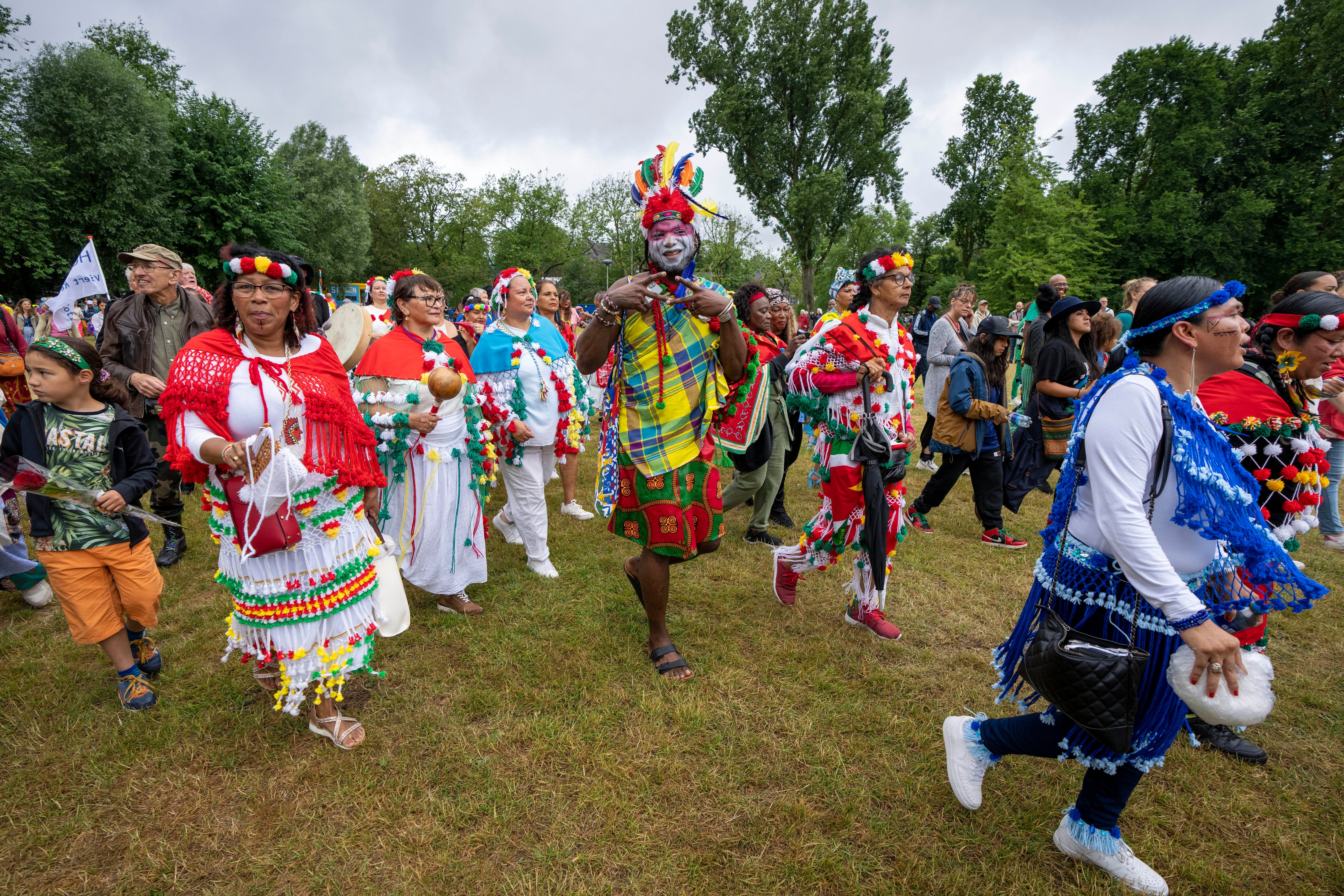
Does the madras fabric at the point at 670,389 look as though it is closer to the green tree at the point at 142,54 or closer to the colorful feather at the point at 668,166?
the colorful feather at the point at 668,166

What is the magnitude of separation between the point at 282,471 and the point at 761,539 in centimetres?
412

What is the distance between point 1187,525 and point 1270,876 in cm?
164

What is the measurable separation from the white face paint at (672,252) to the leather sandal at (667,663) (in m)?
2.15

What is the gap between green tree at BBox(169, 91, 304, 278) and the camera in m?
22.2

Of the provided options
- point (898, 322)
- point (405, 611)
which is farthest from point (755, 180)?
point (405, 611)

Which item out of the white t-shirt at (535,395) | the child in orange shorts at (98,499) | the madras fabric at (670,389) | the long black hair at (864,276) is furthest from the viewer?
the white t-shirt at (535,395)

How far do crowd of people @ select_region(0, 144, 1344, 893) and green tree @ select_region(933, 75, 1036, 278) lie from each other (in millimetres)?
34652

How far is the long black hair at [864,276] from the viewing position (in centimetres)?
366

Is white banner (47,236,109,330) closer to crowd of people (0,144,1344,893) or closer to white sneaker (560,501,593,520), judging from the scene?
crowd of people (0,144,1344,893)

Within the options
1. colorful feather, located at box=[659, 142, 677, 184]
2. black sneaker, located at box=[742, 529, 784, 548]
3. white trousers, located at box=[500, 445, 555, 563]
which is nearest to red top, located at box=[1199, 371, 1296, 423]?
colorful feather, located at box=[659, 142, 677, 184]

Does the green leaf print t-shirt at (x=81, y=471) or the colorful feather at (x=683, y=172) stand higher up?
the colorful feather at (x=683, y=172)

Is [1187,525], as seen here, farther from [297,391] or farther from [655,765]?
[297,391]

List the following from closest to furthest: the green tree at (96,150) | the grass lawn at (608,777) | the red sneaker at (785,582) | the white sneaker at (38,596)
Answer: the grass lawn at (608,777) < the red sneaker at (785,582) < the white sneaker at (38,596) < the green tree at (96,150)

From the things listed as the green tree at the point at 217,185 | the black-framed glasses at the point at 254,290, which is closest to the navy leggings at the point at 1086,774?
the black-framed glasses at the point at 254,290
